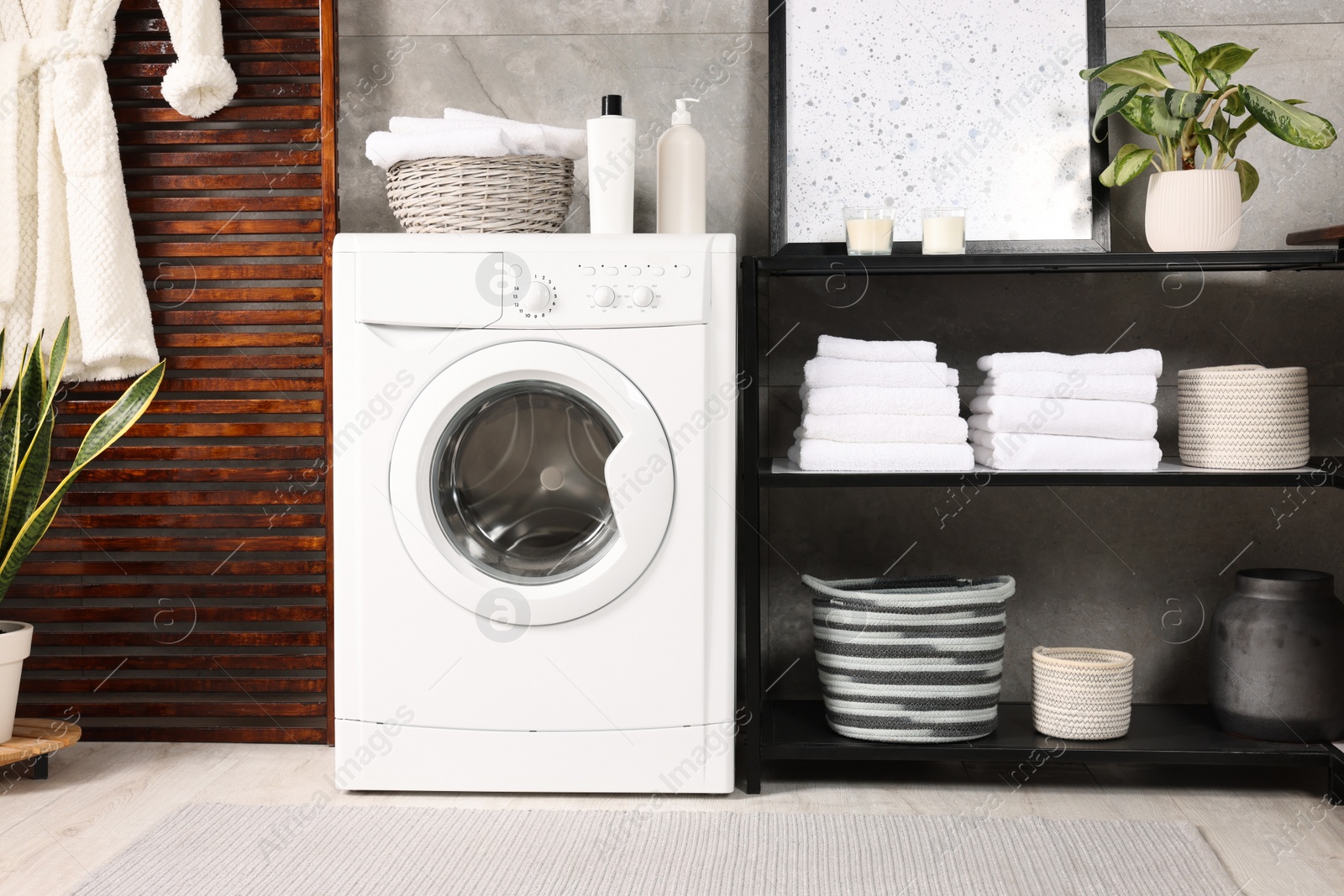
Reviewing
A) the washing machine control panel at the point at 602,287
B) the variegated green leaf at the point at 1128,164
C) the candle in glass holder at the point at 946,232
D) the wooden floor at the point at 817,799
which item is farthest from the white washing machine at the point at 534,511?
the variegated green leaf at the point at 1128,164

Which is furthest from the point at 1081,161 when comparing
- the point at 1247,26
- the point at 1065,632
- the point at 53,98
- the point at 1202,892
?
the point at 53,98

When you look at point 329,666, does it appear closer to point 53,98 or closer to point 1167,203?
point 53,98

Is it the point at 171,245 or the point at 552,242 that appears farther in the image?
the point at 171,245

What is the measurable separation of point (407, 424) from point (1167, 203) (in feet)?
4.28

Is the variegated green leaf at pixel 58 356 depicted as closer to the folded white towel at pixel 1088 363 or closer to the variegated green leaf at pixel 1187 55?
the folded white towel at pixel 1088 363

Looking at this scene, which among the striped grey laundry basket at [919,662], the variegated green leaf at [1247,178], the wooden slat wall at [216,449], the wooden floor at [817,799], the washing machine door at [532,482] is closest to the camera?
the wooden floor at [817,799]

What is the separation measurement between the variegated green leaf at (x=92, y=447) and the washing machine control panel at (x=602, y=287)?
2.19 ft

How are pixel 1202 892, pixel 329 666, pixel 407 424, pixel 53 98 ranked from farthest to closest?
pixel 329 666
pixel 53 98
pixel 407 424
pixel 1202 892

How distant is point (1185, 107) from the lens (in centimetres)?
176

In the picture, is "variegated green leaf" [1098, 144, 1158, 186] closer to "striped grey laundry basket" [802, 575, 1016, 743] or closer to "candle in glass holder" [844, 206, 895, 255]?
"candle in glass holder" [844, 206, 895, 255]

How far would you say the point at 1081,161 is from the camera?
201 cm

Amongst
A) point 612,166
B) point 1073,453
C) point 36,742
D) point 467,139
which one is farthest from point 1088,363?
point 36,742

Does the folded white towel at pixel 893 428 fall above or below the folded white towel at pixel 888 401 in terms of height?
below

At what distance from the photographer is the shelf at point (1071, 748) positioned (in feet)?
5.83
